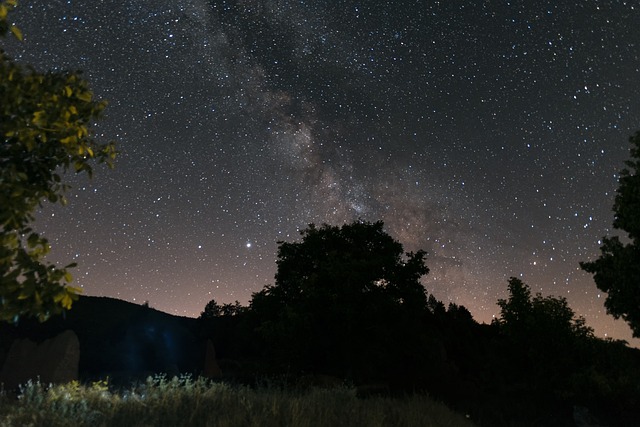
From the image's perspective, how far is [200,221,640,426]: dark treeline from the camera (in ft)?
69.3

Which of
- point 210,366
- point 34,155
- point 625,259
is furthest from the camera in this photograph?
point 210,366

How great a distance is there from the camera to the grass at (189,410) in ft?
28.7

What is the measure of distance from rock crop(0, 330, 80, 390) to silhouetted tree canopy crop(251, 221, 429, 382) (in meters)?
11.6

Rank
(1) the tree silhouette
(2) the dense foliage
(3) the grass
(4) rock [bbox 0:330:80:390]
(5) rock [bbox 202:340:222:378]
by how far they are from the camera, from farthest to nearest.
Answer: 1. (5) rock [bbox 202:340:222:378]
2. (4) rock [bbox 0:330:80:390]
3. (1) the tree silhouette
4. (3) the grass
5. (2) the dense foliage

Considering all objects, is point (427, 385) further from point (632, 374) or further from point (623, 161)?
point (623, 161)

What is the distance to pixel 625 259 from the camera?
56.5 feet

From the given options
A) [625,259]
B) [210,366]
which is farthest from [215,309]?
[625,259]

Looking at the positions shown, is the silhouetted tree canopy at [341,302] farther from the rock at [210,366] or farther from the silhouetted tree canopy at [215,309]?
the silhouetted tree canopy at [215,309]

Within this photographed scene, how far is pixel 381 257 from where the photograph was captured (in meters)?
24.1

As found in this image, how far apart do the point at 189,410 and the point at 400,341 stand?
15.8 metres

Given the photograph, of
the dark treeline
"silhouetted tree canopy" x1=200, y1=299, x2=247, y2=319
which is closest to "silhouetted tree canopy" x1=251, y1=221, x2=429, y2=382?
the dark treeline

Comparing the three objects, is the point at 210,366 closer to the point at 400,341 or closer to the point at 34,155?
the point at 400,341

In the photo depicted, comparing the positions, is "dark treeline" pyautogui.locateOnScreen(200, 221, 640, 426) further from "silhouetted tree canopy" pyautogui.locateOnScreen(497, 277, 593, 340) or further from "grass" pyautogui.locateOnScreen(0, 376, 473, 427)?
"grass" pyautogui.locateOnScreen(0, 376, 473, 427)

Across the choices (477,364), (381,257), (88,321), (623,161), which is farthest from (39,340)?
(623,161)
